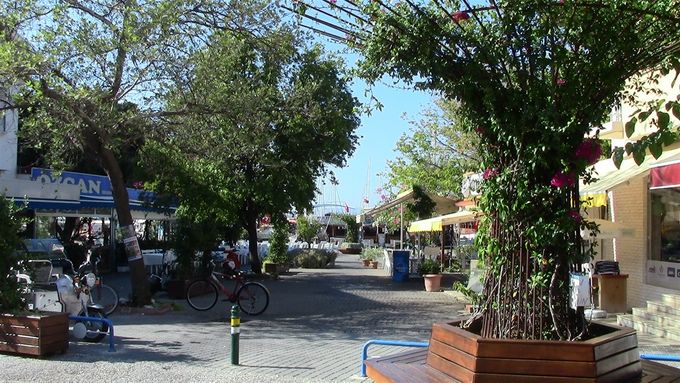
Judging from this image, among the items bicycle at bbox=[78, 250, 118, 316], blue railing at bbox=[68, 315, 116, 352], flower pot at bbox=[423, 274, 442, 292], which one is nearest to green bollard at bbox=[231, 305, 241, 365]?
blue railing at bbox=[68, 315, 116, 352]

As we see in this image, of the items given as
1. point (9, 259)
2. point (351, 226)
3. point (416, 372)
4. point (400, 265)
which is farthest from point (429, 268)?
point (351, 226)

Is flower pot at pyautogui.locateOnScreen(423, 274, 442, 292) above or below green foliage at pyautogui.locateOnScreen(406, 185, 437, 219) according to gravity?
below

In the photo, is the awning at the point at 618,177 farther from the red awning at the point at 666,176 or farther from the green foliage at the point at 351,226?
the green foliage at the point at 351,226

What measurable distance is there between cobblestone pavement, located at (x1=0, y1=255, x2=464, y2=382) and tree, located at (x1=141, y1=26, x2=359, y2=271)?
369 centimetres

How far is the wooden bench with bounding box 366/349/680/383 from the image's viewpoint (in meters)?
4.68

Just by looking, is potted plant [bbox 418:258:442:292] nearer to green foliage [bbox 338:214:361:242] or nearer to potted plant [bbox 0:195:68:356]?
potted plant [bbox 0:195:68:356]

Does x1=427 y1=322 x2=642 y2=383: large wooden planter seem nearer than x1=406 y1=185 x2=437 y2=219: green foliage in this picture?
Yes

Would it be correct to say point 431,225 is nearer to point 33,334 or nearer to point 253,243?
point 253,243

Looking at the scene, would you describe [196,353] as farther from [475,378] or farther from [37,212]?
[37,212]

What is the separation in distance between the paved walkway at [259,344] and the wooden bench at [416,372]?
2158 millimetres

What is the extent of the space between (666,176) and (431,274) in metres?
10.2

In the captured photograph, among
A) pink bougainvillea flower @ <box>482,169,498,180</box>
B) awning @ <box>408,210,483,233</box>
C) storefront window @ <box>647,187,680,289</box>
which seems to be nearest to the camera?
pink bougainvillea flower @ <box>482,169,498,180</box>

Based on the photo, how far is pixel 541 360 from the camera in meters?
4.23

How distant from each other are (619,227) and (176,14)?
9.40 m
